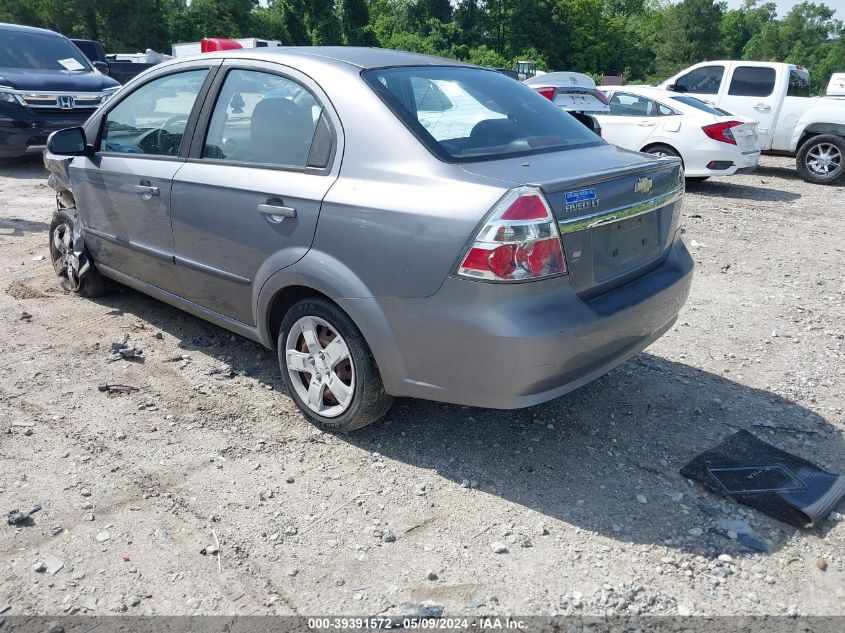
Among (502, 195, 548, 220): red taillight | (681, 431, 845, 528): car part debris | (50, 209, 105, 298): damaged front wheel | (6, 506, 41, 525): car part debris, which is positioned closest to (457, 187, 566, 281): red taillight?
(502, 195, 548, 220): red taillight

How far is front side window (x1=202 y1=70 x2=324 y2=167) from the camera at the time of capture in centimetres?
342

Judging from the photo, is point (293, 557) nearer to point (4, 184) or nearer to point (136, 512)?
point (136, 512)

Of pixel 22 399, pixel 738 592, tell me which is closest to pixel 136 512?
pixel 22 399

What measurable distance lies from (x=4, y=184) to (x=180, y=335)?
7033mm

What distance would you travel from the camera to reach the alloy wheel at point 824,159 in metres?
11.9

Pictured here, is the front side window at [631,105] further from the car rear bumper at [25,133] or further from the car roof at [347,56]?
the car rear bumper at [25,133]

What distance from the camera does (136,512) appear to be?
9.80ft

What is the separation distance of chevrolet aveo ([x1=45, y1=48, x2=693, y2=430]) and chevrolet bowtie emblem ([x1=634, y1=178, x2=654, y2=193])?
1 cm

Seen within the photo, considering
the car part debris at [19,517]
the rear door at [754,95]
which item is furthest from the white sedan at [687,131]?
the car part debris at [19,517]

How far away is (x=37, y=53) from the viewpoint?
11.2 meters

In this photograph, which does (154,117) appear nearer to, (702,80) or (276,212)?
(276,212)

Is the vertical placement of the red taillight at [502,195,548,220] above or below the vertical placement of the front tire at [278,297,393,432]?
above

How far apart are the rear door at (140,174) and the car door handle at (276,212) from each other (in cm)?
89

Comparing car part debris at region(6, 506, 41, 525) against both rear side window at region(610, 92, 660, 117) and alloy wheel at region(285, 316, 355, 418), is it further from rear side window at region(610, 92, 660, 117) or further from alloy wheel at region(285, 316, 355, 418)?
rear side window at region(610, 92, 660, 117)
